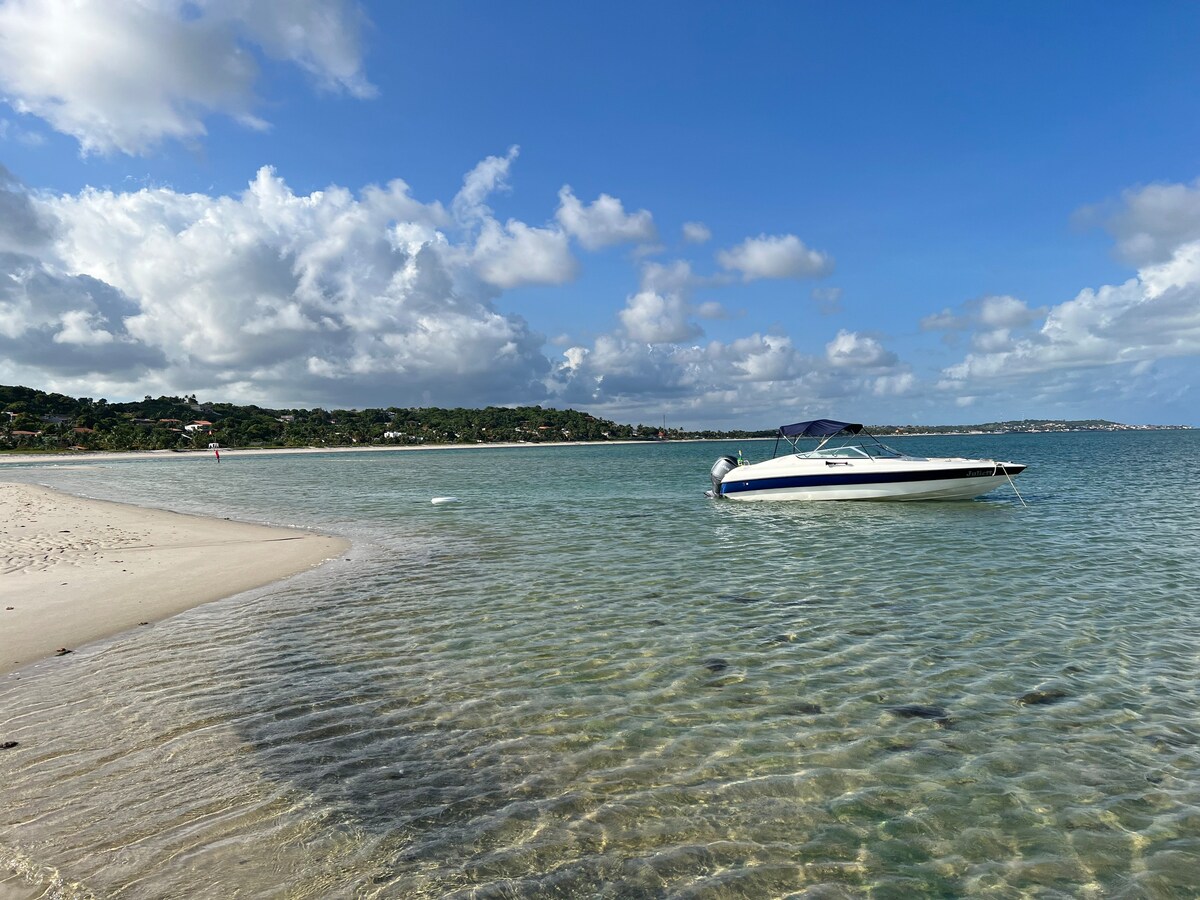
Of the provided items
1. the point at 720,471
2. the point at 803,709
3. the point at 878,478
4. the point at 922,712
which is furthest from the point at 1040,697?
the point at 720,471

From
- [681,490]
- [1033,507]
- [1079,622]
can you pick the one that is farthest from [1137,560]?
[681,490]

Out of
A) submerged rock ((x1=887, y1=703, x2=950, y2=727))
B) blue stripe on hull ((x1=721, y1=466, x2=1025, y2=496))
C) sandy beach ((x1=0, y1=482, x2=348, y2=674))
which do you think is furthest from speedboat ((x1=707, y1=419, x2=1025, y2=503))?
submerged rock ((x1=887, y1=703, x2=950, y2=727))

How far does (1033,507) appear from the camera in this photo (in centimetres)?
2727

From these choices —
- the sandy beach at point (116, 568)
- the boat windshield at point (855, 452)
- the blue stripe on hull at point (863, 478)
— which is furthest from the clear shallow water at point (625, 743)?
the boat windshield at point (855, 452)

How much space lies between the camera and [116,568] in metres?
14.8

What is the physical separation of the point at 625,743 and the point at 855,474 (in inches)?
954

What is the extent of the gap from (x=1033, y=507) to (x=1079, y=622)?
64.6ft

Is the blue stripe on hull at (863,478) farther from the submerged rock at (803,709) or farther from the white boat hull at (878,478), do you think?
the submerged rock at (803,709)

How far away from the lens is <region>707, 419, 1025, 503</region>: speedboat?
89.7 ft

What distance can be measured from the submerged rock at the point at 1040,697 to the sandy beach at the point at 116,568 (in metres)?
12.4

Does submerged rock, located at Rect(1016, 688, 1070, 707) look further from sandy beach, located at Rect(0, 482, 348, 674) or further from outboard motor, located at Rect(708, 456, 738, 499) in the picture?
outboard motor, located at Rect(708, 456, 738, 499)

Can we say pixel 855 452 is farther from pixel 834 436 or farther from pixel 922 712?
pixel 922 712

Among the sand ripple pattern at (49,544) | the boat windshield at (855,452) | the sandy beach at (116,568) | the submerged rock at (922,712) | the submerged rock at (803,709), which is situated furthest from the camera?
the boat windshield at (855,452)

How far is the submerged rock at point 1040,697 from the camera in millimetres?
7336
